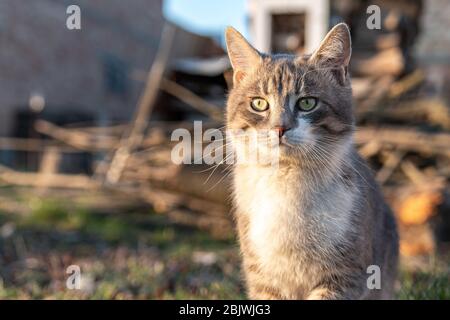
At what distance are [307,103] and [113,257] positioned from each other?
3719mm

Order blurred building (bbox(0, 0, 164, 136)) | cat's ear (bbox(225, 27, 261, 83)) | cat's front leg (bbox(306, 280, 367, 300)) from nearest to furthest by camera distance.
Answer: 1. cat's front leg (bbox(306, 280, 367, 300))
2. cat's ear (bbox(225, 27, 261, 83))
3. blurred building (bbox(0, 0, 164, 136))

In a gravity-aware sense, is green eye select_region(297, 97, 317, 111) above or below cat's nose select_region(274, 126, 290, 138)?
above

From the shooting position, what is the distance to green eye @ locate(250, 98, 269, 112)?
2.74 metres

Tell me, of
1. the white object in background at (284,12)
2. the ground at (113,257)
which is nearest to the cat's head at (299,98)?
the ground at (113,257)

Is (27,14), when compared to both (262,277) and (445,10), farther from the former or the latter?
(262,277)

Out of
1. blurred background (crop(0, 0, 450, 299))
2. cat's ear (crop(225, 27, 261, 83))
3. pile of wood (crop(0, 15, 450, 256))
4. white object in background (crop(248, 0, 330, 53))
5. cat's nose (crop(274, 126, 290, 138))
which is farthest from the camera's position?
white object in background (crop(248, 0, 330, 53))

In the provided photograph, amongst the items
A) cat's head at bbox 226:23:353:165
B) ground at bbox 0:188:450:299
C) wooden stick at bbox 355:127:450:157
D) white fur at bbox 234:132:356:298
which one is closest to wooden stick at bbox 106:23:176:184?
ground at bbox 0:188:450:299

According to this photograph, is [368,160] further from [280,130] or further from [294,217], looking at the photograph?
[280,130]

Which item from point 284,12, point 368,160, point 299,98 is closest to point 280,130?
point 299,98

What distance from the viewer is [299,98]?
8.87 ft

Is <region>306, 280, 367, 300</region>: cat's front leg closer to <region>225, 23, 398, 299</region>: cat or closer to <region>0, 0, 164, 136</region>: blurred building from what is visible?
<region>225, 23, 398, 299</region>: cat

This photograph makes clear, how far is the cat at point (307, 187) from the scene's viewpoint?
269 cm

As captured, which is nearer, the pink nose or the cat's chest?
the pink nose

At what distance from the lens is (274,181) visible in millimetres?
2750
